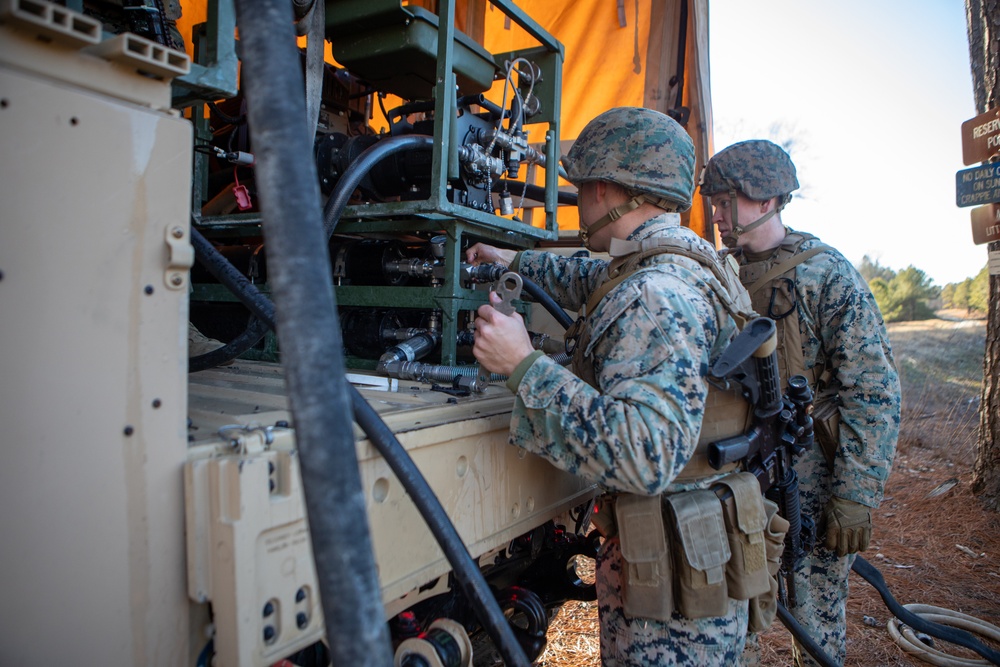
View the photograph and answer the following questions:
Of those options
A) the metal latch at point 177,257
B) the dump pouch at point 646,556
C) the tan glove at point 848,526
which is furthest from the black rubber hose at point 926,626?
the metal latch at point 177,257

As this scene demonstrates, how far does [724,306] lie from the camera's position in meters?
1.81

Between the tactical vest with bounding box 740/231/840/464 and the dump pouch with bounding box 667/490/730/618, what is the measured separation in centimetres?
113

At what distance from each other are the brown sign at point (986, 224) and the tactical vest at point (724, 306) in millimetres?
3997

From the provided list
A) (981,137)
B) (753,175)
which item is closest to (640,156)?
(753,175)

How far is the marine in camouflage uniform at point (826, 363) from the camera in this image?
8.43ft

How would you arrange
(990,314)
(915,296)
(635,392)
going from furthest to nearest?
(915,296) < (990,314) < (635,392)

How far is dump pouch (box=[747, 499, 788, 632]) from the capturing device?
196cm

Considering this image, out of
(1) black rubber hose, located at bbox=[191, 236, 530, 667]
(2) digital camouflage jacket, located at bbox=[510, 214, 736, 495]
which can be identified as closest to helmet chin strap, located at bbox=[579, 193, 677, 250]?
(2) digital camouflage jacket, located at bbox=[510, 214, 736, 495]

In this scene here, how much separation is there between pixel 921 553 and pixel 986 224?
2499 millimetres

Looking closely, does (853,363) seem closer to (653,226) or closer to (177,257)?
(653,226)

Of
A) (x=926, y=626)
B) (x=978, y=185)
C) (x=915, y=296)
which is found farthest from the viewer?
(x=915, y=296)

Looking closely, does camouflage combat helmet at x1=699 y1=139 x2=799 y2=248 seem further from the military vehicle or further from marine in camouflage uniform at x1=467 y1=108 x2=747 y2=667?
the military vehicle

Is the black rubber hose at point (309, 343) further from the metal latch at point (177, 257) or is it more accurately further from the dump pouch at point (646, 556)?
the dump pouch at point (646, 556)

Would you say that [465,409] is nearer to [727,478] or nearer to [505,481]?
[505,481]
